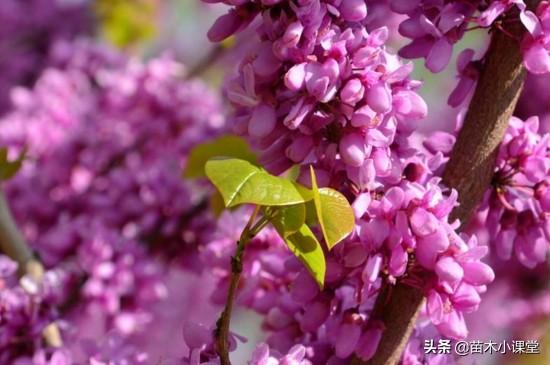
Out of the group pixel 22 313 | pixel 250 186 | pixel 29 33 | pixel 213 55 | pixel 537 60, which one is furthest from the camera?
pixel 29 33

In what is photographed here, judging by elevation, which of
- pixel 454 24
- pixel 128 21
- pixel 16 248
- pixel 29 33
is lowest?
pixel 29 33

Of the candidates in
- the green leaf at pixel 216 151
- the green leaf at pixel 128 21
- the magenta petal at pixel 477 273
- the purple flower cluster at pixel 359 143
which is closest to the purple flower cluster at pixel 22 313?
the green leaf at pixel 216 151

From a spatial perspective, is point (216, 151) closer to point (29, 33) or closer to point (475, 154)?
point (475, 154)

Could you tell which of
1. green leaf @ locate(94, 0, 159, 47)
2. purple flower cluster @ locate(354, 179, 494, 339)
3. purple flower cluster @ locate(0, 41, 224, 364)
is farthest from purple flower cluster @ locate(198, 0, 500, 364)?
green leaf @ locate(94, 0, 159, 47)

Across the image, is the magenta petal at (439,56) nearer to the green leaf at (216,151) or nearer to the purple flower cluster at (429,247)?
the purple flower cluster at (429,247)

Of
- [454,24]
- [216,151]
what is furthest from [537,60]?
[216,151]

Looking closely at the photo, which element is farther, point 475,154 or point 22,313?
point 22,313
